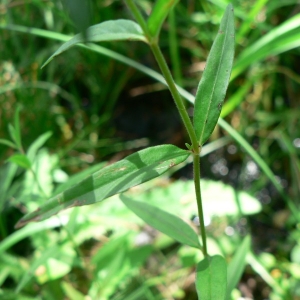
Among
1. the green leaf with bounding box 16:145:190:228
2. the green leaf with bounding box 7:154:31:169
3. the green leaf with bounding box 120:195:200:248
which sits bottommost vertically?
the green leaf with bounding box 120:195:200:248

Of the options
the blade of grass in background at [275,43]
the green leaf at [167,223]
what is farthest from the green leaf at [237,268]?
the blade of grass in background at [275,43]

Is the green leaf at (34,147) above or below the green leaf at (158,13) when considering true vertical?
below

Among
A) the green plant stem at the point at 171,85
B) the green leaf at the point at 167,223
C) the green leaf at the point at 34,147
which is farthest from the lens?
the green leaf at the point at 34,147

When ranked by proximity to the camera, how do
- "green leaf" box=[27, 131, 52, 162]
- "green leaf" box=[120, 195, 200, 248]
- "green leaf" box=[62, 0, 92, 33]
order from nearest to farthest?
"green leaf" box=[62, 0, 92, 33], "green leaf" box=[120, 195, 200, 248], "green leaf" box=[27, 131, 52, 162]

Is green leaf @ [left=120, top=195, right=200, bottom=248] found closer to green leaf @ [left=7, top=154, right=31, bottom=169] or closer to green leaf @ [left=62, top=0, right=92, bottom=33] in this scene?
green leaf @ [left=7, top=154, right=31, bottom=169]

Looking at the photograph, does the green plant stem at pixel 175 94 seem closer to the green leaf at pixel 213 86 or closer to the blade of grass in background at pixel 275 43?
the green leaf at pixel 213 86

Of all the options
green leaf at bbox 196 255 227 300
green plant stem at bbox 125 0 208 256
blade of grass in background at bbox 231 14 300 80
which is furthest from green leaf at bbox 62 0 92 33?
blade of grass in background at bbox 231 14 300 80

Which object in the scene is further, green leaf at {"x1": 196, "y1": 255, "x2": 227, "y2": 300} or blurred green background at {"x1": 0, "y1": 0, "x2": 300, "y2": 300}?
blurred green background at {"x1": 0, "y1": 0, "x2": 300, "y2": 300}

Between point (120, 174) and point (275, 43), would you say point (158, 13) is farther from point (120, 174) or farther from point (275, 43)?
point (275, 43)
